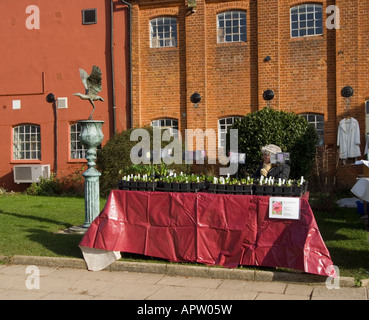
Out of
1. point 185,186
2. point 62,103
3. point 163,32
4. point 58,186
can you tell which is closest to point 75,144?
point 62,103

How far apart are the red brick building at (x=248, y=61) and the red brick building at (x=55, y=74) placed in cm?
76

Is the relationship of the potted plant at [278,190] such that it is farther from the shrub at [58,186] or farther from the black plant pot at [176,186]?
the shrub at [58,186]

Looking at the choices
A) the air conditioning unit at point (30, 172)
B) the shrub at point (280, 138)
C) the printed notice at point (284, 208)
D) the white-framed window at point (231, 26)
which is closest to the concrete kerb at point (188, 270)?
the printed notice at point (284, 208)

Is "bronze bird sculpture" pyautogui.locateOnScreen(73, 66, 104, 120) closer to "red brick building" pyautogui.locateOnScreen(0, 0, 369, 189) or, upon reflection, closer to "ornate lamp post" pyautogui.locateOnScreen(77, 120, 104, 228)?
"ornate lamp post" pyautogui.locateOnScreen(77, 120, 104, 228)

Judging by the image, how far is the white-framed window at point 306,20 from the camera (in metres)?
14.5

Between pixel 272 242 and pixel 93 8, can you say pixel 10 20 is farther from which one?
pixel 272 242

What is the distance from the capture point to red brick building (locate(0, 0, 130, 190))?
1609 centimetres

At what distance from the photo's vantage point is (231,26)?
1527 cm

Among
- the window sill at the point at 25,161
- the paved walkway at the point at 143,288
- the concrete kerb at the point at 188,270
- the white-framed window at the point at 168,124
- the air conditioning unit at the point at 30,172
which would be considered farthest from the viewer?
the window sill at the point at 25,161

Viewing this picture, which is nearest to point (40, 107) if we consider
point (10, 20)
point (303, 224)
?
point (10, 20)

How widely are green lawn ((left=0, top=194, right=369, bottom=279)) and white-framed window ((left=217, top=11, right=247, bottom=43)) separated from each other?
7.01 meters

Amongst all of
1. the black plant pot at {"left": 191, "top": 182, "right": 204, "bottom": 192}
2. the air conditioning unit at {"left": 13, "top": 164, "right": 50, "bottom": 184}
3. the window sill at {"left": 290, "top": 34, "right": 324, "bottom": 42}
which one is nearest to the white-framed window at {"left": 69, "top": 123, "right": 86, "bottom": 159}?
the air conditioning unit at {"left": 13, "top": 164, "right": 50, "bottom": 184}

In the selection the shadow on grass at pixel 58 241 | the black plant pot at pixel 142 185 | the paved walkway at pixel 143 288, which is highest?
the black plant pot at pixel 142 185

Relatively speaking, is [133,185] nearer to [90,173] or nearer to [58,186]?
[90,173]
